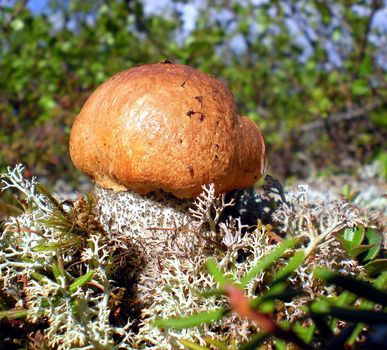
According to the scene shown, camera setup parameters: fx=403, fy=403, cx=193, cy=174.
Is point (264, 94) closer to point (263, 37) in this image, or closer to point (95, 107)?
point (263, 37)

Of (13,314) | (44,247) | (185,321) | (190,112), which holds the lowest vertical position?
(13,314)

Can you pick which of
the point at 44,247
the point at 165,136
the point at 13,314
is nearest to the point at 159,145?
the point at 165,136

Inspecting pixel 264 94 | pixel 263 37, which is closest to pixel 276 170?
pixel 264 94

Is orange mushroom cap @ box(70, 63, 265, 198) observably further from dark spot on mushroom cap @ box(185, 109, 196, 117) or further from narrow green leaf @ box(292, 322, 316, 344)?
narrow green leaf @ box(292, 322, 316, 344)

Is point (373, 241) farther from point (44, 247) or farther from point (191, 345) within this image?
point (44, 247)

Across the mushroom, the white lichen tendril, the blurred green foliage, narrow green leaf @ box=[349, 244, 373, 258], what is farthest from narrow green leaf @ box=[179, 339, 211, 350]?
the blurred green foliage

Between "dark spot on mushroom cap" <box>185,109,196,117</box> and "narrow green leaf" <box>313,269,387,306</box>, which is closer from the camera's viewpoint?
"narrow green leaf" <box>313,269,387,306</box>
